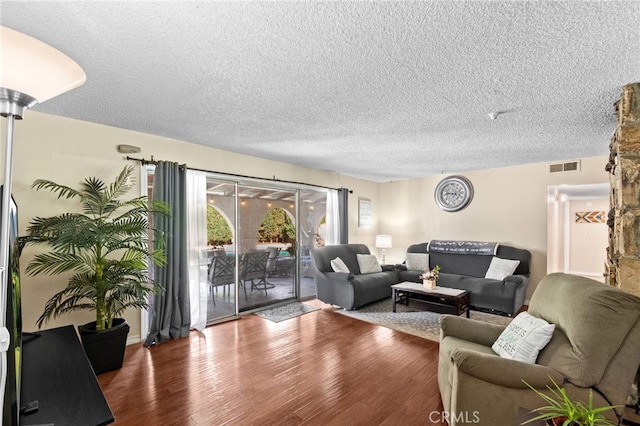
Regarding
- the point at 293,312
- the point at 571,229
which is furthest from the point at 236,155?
the point at 571,229

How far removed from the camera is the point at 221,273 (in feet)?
13.8

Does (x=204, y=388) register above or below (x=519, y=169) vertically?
below

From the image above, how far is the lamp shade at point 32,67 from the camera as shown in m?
0.87

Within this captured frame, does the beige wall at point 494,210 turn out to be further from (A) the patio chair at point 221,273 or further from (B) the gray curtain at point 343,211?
(A) the patio chair at point 221,273

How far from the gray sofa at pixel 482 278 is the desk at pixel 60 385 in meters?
4.50

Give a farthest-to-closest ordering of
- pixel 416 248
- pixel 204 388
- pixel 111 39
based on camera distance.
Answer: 1. pixel 416 248
2. pixel 204 388
3. pixel 111 39

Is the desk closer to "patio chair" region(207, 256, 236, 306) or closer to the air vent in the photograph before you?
"patio chair" region(207, 256, 236, 306)

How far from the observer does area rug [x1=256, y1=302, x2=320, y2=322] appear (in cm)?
419

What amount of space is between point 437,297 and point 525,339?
2.25 meters

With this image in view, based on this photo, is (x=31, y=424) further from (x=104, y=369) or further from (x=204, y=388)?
(x=104, y=369)

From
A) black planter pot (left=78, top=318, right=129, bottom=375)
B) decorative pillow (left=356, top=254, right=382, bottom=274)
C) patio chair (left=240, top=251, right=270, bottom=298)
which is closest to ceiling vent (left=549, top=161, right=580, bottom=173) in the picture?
decorative pillow (left=356, top=254, right=382, bottom=274)

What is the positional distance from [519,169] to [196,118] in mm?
5030

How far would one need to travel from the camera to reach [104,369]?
2.64 meters

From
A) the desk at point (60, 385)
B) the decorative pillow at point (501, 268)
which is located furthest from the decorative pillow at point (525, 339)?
the decorative pillow at point (501, 268)
